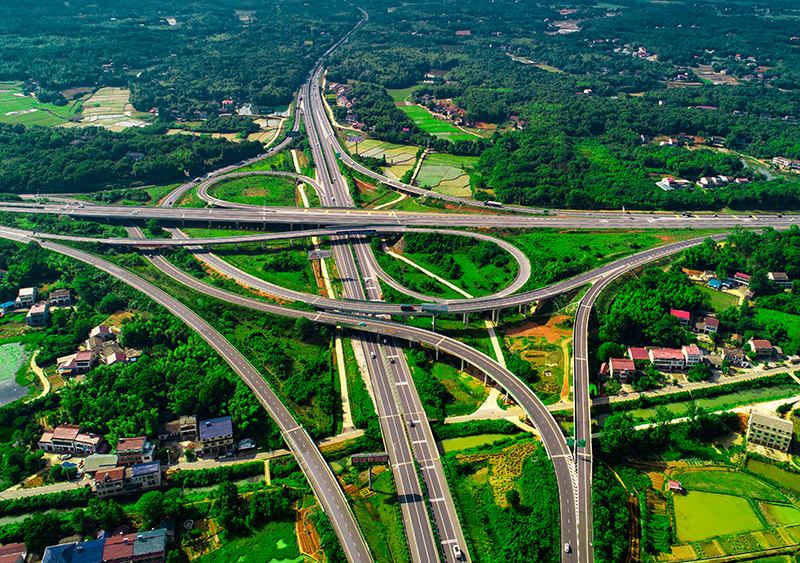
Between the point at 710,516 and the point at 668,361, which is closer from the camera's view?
the point at 710,516

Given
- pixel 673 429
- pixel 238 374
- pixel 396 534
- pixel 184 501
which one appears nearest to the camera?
pixel 396 534

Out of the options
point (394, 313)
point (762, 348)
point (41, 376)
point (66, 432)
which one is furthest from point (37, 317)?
point (762, 348)

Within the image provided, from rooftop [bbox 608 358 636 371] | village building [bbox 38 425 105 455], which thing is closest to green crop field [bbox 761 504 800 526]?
rooftop [bbox 608 358 636 371]

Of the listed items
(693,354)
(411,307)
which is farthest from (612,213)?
(411,307)

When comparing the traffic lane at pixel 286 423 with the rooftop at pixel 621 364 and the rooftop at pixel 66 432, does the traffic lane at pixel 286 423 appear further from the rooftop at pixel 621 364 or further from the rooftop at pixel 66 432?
the rooftop at pixel 621 364

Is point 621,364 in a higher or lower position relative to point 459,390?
higher

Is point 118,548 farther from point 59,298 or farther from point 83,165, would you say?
point 83,165

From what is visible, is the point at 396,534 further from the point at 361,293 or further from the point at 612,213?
the point at 612,213
